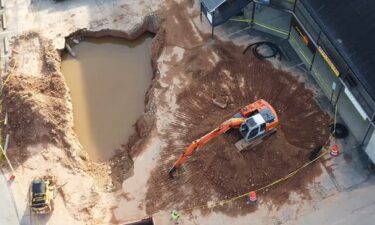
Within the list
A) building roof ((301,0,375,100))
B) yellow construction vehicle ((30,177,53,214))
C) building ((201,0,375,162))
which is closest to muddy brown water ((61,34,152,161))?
yellow construction vehicle ((30,177,53,214))

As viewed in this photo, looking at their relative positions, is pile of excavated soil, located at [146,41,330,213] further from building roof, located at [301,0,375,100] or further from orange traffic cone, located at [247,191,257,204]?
building roof, located at [301,0,375,100]

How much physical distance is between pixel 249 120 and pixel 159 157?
19.1ft

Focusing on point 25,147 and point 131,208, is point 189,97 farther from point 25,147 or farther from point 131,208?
point 25,147

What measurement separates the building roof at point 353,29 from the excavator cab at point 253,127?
5.93 meters

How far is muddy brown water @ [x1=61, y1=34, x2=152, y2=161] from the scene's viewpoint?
31.3 meters

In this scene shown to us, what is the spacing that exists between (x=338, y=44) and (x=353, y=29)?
130cm

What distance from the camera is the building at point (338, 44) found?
89.6ft

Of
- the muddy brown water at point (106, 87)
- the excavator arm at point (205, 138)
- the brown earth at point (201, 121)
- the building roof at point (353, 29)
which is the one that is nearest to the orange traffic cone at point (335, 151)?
the brown earth at point (201, 121)

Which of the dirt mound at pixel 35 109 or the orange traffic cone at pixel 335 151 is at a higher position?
the dirt mound at pixel 35 109

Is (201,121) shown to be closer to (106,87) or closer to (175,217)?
(175,217)

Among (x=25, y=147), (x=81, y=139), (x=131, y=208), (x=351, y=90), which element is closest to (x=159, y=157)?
(x=131, y=208)

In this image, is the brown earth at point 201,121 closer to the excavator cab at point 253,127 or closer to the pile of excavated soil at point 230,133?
the pile of excavated soil at point 230,133

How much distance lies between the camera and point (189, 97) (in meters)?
31.4

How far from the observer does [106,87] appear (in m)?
33.2
